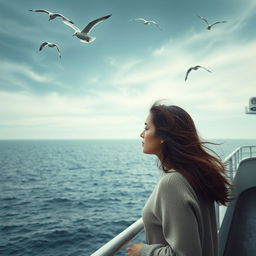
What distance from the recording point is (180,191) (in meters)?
1.08

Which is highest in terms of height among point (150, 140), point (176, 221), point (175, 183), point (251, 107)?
point (251, 107)

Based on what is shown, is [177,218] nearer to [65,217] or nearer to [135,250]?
[135,250]

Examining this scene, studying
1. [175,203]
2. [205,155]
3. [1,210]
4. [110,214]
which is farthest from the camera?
[1,210]

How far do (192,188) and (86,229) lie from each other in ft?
56.2

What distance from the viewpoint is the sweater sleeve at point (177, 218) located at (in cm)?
103

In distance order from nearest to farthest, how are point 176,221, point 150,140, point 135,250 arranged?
1. point 176,221
2. point 135,250
3. point 150,140

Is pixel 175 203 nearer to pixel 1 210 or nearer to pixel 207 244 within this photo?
pixel 207 244

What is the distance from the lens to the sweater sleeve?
1.03 meters

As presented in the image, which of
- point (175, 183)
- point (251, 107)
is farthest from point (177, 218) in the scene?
point (251, 107)

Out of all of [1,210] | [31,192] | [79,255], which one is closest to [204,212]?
[79,255]

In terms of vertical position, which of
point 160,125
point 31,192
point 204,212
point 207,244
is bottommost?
point 31,192

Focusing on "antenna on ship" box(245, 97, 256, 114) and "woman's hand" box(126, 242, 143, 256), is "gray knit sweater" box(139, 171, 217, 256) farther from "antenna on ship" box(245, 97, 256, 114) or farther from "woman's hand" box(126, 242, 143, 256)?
"antenna on ship" box(245, 97, 256, 114)

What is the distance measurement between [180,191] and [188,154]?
21 centimetres

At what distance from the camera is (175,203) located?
1.05 m
